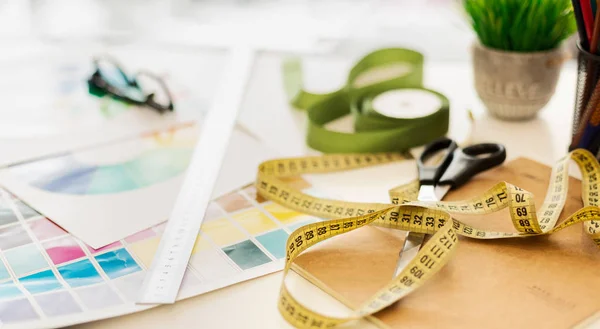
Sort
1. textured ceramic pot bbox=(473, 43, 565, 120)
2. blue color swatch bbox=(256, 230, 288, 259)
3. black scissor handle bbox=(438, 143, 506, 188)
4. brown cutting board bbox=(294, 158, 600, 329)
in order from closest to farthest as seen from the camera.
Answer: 1. brown cutting board bbox=(294, 158, 600, 329)
2. blue color swatch bbox=(256, 230, 288, 259)
3. black scissor handle bbox=(438, 143, 506, 188)
4. textured ceramic pot bbox=(473, 43, 565, 120)

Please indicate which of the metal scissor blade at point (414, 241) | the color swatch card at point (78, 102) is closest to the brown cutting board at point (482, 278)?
the metal scissor blade at point (414, 241)

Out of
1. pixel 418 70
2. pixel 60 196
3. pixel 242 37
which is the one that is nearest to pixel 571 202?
pixel 418 70

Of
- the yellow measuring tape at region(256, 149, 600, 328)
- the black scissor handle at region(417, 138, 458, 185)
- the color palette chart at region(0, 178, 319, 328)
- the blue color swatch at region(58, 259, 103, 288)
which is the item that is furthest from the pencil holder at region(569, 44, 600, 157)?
the blue color swatch at region(58, 259, 103, 288)

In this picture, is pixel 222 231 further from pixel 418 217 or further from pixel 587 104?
pixel 587 104

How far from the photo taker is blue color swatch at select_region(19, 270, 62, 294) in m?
0.62

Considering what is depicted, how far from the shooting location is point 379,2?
5.19 ft

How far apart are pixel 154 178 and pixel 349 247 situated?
0.26 meters

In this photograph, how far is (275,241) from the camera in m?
0.69

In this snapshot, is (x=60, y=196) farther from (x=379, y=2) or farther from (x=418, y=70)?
(x=379, y=2)

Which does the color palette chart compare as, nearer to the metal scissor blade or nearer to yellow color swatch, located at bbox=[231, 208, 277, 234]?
yellow color swatch, located at bbox=[231, 208, 277, 234]

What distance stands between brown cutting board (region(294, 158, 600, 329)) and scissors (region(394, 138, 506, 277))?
0.07 meters

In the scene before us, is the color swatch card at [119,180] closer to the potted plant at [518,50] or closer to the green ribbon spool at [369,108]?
the green ribbon spool at [369,108]

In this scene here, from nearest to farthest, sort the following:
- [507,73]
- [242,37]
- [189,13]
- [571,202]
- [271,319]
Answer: [271,319] → [571,202] → [507,73] → [242,37] → [189,13]

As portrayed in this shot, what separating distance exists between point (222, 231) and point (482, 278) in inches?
10.0
